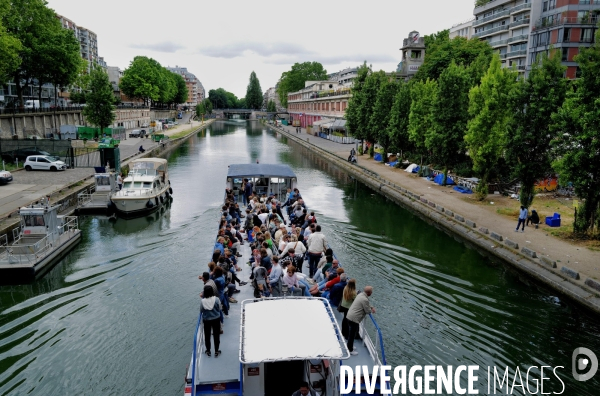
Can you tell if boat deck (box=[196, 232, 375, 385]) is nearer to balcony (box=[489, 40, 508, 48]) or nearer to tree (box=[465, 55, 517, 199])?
tree (box=[465, 55, 517, 199])

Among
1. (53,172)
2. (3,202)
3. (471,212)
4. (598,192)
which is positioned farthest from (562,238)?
(53,172)

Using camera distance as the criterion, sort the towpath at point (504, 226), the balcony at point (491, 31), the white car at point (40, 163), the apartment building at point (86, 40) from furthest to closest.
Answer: the apartment building at point (86, 40), the balcony at point (491, 31), the white car at point (40, 163), the towpath at point (504, 226)

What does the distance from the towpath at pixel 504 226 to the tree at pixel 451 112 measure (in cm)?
351

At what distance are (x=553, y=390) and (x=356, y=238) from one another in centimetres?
1294

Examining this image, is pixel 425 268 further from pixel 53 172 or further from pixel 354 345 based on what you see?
pixel 53 172

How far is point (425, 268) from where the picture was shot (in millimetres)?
19422

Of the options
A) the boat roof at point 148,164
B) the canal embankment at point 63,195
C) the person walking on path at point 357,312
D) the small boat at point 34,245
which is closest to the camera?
the person walking on path at point 357,312

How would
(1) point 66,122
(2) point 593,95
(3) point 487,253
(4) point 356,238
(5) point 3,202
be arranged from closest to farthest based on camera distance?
(2) point 593,95
(3) point 487,253
(4) point 356,238
(5) point 3,202
(1) point 66,122

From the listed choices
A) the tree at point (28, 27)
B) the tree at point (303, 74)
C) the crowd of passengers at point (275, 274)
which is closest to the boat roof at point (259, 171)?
the crowd of passengers at point (275, 274)

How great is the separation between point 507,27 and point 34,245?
7544 cm

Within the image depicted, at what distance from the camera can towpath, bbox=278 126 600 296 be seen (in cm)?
1798

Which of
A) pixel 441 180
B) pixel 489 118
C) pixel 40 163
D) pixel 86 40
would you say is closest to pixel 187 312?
pixel 489 118

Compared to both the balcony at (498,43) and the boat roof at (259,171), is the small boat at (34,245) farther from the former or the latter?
the balcony at (498,43)

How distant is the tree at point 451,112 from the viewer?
3341cm
